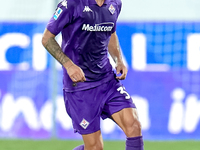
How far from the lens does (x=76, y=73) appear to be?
13.5ft

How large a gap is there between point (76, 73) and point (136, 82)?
13.8 ft

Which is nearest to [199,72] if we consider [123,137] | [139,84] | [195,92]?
[195,92]

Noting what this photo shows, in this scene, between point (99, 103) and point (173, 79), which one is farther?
point (173, 79)

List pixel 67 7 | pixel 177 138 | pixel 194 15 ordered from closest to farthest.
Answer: pixel 67 7
pixel 177 138
pixel 194 15

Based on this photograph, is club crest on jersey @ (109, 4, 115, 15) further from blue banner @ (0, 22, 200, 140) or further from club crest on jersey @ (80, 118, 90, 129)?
blue banner @ (0, 22, 200, 140)

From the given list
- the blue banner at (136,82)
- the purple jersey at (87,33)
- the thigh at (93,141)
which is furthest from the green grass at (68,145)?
the purple jersey at (87,33)

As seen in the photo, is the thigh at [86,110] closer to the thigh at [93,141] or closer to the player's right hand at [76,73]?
the thigh at [93,141]

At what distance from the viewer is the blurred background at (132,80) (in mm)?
8141

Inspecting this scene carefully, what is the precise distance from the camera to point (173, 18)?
8.80 meters

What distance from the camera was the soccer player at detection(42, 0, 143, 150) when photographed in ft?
14.1

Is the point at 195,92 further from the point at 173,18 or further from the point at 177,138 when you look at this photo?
the point at 173,18

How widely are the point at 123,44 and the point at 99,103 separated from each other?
3.79m

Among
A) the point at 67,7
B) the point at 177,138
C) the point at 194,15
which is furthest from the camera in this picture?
the point at 194,15

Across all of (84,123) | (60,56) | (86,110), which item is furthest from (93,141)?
(60,56)
